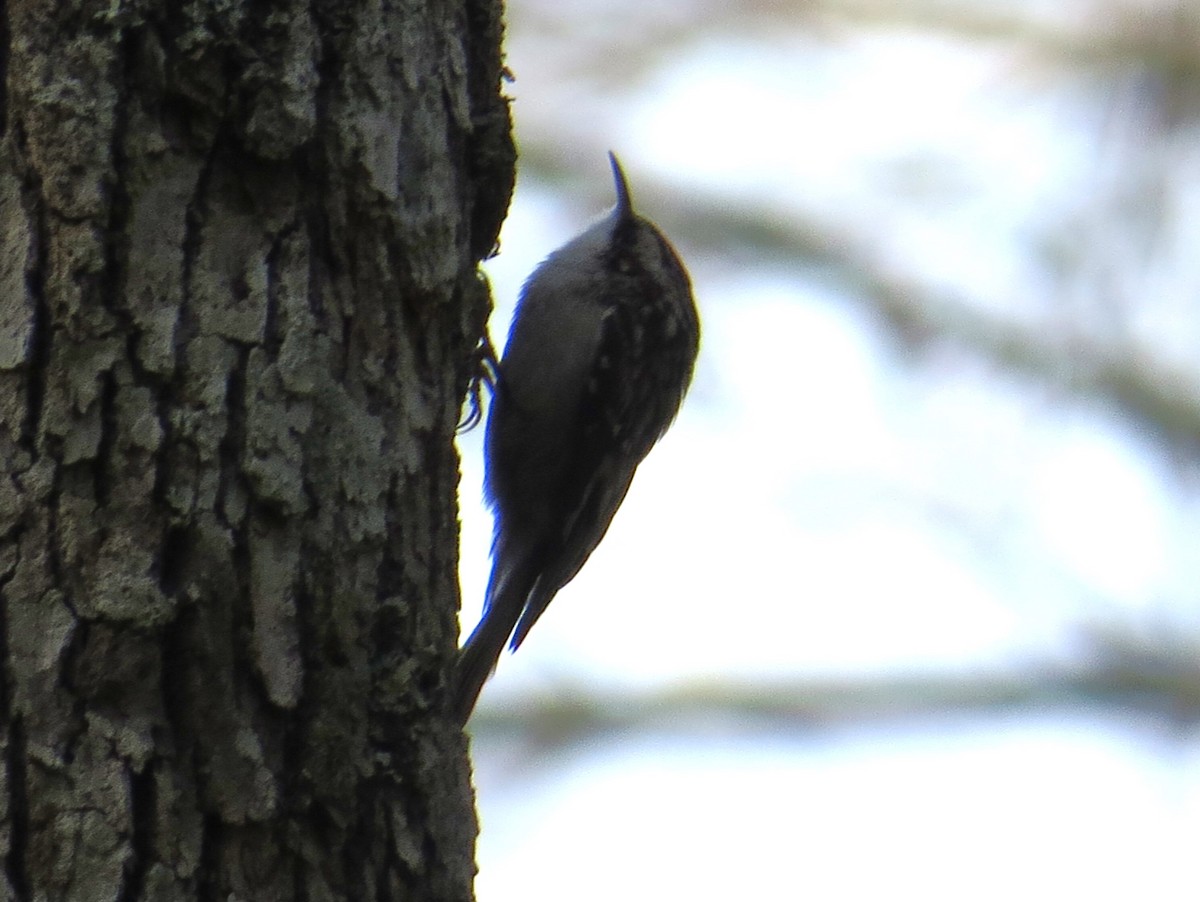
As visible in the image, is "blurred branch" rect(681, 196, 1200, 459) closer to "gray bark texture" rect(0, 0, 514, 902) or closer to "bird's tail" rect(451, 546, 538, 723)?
"bird's tail" rect(451, 546, 538, 723)

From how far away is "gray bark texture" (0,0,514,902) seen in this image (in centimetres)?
167

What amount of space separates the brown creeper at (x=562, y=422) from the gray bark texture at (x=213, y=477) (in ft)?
4.37

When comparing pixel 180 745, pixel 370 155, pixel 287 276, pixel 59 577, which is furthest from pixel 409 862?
pixel 370 155

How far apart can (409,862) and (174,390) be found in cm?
57

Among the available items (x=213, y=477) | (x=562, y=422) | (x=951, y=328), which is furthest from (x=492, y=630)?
(x=951, y=328)

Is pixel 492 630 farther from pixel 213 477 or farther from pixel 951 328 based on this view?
pixel 951 328

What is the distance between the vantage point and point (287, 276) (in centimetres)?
184

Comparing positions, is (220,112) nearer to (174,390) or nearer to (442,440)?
(174,390)

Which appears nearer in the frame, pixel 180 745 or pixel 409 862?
pixel 180 745

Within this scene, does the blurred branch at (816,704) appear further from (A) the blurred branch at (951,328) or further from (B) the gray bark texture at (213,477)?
(B) the gray bark texture at (213,477)

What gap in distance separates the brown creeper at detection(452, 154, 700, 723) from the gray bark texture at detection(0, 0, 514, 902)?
52.4 inches

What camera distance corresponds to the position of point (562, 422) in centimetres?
336

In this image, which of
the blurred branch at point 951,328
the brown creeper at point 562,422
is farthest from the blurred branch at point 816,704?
the brown creeper at point 562,422

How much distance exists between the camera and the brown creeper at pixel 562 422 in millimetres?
3299
